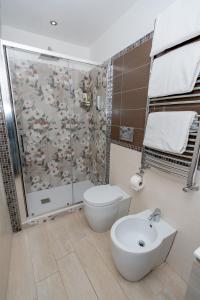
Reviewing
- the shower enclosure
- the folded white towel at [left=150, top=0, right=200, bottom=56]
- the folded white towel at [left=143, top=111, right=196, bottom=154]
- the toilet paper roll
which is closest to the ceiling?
the shower enclosure

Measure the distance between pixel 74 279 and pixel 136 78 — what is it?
75.0 inches

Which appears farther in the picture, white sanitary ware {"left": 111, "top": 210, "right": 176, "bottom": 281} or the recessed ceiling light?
the recessed ceiling light

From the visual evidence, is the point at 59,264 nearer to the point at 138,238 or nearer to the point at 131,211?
the point at 138,238

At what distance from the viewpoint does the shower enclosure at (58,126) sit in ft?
6.66


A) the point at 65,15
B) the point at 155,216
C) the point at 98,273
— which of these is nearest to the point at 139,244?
the point at 155,216

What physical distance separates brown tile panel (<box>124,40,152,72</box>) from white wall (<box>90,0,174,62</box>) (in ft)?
0.35

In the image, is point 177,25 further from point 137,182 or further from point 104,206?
point 104,206

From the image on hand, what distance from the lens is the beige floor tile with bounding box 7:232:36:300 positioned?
3.64 feet

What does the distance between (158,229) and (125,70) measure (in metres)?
1.60

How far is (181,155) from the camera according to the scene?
1.10m

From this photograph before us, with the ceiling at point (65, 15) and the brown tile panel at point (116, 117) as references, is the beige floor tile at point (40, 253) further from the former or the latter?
the ceiling at point (65, 15)

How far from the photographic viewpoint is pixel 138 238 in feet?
4.52

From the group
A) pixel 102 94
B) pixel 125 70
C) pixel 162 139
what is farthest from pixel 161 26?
pixel 102 94

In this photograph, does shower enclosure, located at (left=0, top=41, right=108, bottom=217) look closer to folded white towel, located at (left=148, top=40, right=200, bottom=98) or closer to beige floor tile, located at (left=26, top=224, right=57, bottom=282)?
beige floor tile, located at (left=26, top=224, right=57, bottom=282)
